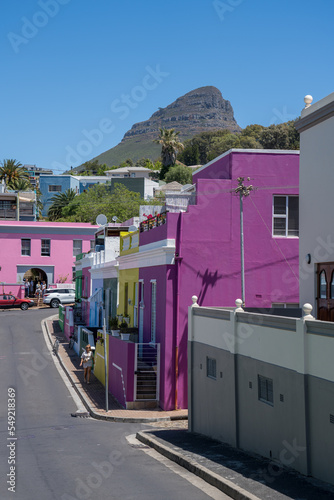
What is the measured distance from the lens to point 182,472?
13719 millimetres

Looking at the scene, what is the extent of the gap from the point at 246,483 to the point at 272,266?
12368 millimetres

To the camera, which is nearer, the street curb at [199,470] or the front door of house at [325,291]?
the street curb at [199,470]

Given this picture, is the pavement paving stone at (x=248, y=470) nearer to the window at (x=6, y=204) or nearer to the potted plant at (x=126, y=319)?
the potted plant at (x=126, y=319)

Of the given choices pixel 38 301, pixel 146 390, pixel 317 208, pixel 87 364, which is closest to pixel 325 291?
pixel 317 208

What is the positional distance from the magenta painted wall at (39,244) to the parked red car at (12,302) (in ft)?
20.6

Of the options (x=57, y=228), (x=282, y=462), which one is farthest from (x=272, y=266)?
(x=57, y=228)

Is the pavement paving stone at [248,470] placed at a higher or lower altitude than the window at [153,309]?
lower

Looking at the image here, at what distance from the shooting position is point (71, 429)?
65.0 feet

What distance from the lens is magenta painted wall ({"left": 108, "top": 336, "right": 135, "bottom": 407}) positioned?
22.9 meters

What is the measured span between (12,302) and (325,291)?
140 feet

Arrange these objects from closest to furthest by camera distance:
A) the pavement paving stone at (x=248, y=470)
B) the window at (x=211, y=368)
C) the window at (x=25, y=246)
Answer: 1. the pavement paving stone at (x=248, y=470)
2. the window at (x=211, y=368)
3. the window at (x=25, y=246)

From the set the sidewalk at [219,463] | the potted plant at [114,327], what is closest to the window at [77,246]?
the potted plant at [114,327]

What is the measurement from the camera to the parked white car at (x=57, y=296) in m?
56.2

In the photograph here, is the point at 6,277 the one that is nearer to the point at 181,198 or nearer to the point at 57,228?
the point at 57,228
